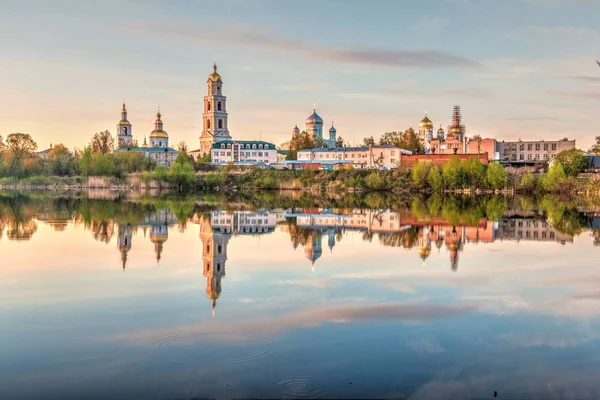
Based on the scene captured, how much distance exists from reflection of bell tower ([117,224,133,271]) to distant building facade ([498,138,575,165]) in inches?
3261

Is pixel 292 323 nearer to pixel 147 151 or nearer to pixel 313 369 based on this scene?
pixel 313 369

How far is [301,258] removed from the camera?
19.1 meters

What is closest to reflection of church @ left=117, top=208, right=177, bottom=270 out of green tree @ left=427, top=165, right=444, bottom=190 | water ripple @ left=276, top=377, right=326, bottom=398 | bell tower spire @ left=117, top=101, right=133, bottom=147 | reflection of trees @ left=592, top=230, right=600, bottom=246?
water ripple @ left=276, top=377, right=326, bottom=398

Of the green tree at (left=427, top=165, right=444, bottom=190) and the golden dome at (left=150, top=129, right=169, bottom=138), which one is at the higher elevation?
the golden dome at (left=150, top=129, right=169, bottom=138)

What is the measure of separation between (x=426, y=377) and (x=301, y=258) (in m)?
10.8

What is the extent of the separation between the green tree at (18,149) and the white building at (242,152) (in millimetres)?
29966

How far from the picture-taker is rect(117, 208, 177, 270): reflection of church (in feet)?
67.1

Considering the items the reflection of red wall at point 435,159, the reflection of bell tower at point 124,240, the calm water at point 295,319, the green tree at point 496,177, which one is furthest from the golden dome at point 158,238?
the reflection of red wall at point 435,159

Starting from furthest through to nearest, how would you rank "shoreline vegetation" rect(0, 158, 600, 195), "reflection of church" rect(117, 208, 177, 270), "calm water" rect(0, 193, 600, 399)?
"shoreline vegetation" rect(0, 158, 600, 195) → "reflection of church" rect(117, 208, 177, 270) → "calm water" rect(0, 193, 600, 399)

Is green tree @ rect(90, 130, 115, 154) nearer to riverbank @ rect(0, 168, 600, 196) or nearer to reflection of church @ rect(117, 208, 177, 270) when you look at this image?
riverbank @ rect(0, 168, 600, 196)

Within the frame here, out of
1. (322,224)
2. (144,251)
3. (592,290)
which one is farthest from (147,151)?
(592,290)

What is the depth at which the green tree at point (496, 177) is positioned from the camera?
236ft

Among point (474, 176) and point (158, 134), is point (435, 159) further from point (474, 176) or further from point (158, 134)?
point (158, 134)

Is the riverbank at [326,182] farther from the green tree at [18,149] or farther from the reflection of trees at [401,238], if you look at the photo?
the reflection of trees at [401,238]
